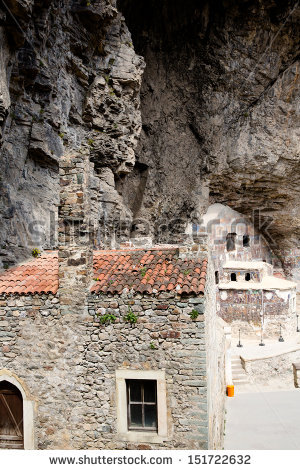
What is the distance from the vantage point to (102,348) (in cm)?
710

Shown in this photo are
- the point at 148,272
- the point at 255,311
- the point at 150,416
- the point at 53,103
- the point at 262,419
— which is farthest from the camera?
the point at 255,311

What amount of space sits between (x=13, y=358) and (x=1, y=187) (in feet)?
22.7

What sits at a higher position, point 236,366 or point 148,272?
point 148,272

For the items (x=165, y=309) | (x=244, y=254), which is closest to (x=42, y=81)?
(x=165, y=309)

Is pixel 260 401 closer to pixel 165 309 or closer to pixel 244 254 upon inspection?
pixel 165 309

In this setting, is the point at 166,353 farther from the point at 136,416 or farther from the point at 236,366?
the point at 236,366

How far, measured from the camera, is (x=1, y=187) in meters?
12.5

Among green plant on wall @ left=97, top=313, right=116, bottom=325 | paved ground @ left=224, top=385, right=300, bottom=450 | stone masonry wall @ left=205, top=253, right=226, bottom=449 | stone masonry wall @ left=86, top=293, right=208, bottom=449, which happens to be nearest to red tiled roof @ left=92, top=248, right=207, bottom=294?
stone masonry wall @ left=86, top=293, right=208, bottom=449

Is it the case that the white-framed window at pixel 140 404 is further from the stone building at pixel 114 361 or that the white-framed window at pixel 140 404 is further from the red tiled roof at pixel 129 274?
the red tiled roof at pixel 129 274

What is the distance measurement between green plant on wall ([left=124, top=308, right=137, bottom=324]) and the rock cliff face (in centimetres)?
658

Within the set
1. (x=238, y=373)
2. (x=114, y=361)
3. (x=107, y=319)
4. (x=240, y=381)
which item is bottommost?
(x=240, y=381)

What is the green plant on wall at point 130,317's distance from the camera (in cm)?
695

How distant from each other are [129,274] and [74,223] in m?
1.60

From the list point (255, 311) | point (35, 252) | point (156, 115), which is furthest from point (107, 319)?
point (156, 115)
